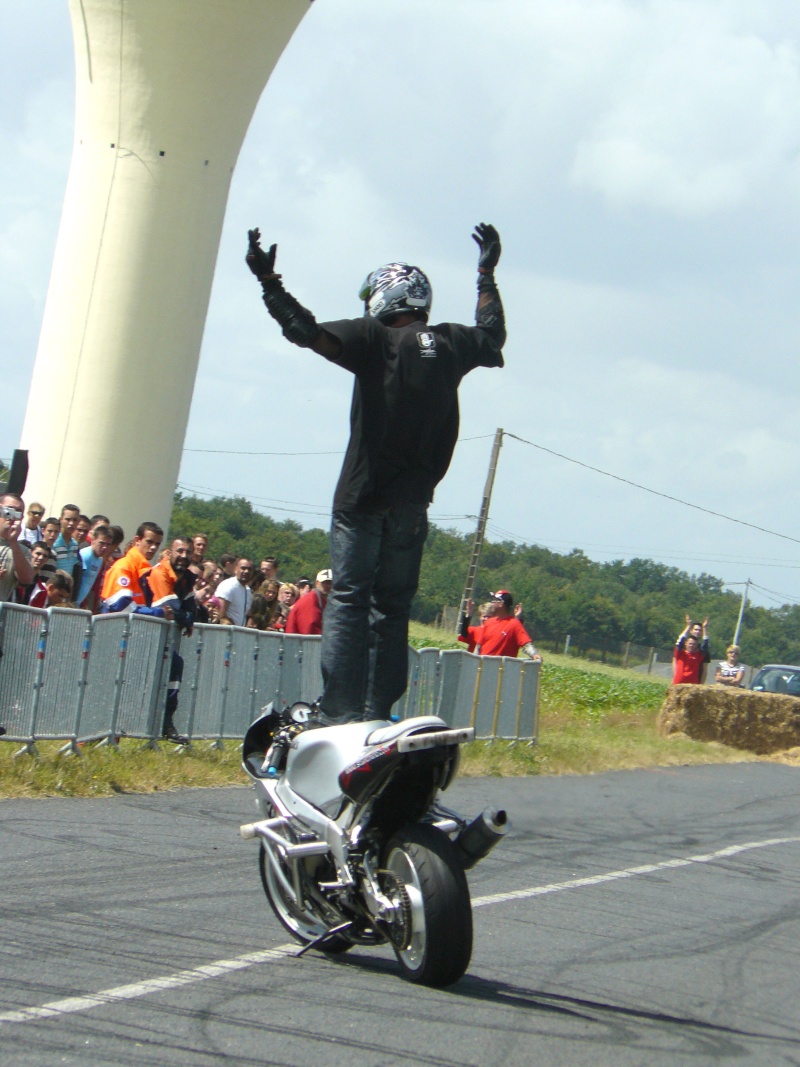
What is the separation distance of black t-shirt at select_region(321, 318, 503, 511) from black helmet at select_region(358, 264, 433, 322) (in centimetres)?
9

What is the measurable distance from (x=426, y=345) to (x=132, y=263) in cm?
1893

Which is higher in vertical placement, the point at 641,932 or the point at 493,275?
the point at 493,275

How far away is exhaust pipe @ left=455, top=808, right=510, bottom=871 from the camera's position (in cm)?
429

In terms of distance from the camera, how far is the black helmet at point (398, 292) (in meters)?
4.94

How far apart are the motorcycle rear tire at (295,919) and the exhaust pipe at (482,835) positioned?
696mm

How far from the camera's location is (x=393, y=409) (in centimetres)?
479

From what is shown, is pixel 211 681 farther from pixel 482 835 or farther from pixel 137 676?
pixel 482 835

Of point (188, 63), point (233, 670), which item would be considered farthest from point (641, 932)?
point (188, 63)

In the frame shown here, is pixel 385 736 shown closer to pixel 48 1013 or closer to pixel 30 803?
pixel 48 1013

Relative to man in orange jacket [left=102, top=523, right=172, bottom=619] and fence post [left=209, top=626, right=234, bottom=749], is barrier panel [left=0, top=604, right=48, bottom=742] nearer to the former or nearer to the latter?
man in orange jacket [left=102, top=523, right=172, bottom=619]

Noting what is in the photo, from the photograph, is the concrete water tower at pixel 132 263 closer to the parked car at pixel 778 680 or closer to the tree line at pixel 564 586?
the parked car at pixel 778 680

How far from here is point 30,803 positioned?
812 cm

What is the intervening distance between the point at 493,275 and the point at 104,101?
18481mm

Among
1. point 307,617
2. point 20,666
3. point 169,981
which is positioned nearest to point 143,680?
point 20,666
